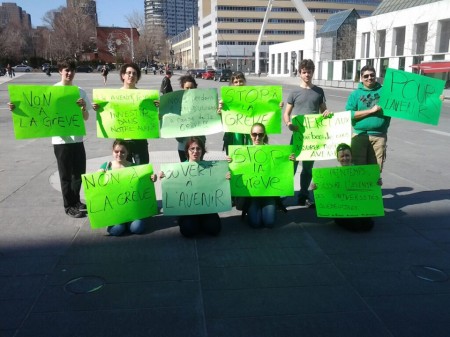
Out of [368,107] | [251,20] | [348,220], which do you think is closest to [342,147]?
[368,107]

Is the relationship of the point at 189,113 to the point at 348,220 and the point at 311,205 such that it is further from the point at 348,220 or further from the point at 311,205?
the point at 348,220

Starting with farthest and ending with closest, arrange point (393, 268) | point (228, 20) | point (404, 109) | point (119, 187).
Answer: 1. point (228, 20)
2. point (404, 109)
3. point (119, 187)
4. point (393, 268)

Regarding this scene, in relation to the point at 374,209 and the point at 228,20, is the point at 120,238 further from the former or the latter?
the point at 228,20

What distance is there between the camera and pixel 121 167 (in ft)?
15.1

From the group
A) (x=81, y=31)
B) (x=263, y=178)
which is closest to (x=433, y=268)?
(x=263, y=178)

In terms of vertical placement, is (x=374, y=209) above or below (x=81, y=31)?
below

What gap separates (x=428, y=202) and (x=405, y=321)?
3.16 metres

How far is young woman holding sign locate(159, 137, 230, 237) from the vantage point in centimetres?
441

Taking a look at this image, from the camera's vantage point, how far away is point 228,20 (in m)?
106

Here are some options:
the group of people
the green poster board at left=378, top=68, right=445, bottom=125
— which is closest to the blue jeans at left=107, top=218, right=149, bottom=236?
the group of people

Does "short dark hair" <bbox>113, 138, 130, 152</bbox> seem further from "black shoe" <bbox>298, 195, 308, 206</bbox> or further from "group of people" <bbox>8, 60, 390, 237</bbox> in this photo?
"black shoe" <bbox>298, 195, 308, 206</bbox>

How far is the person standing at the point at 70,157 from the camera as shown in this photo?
4.73 m

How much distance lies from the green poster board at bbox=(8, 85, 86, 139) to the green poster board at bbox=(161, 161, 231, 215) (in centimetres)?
123

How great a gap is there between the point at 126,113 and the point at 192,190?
1.20 m
